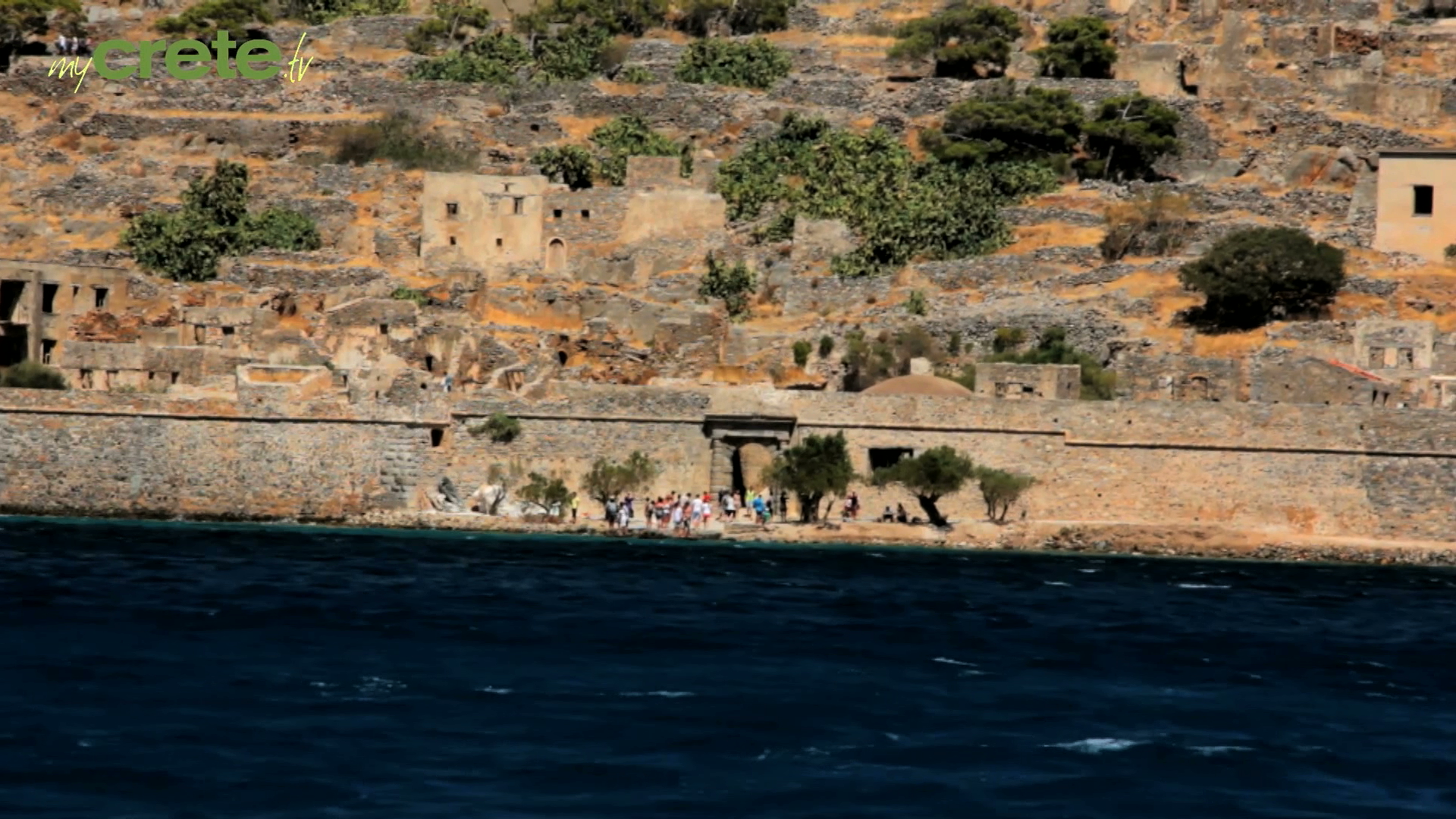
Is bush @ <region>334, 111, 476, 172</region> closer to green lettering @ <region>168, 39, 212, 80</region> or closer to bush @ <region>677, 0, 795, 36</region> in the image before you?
green lettering @ <region>168, 39, 212, 80</region>

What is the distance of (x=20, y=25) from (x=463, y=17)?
450 inches

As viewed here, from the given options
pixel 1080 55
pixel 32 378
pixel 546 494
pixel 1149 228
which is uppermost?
pixel 1080 55

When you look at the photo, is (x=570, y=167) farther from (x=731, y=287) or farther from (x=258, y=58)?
(x=258, y=58)

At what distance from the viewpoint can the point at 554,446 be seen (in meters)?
54.3

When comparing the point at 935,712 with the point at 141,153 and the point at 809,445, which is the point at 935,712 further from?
the point at 141,153

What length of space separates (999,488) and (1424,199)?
48.0ft

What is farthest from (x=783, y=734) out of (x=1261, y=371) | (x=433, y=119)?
(x=433, y=119)

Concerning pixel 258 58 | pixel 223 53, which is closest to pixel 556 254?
pixel 258 58

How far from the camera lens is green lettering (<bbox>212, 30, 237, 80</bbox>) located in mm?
76875

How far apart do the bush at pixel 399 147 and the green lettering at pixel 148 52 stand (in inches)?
270

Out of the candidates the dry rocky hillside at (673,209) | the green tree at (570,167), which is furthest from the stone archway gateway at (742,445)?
the green tree at (570,167)

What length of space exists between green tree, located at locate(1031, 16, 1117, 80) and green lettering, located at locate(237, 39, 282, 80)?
1901cm

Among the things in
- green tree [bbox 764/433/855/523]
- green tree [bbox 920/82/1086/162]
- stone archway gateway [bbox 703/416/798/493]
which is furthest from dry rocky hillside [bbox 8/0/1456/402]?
green tree [bbox 764/433/855/523]

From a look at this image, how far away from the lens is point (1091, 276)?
202ft
